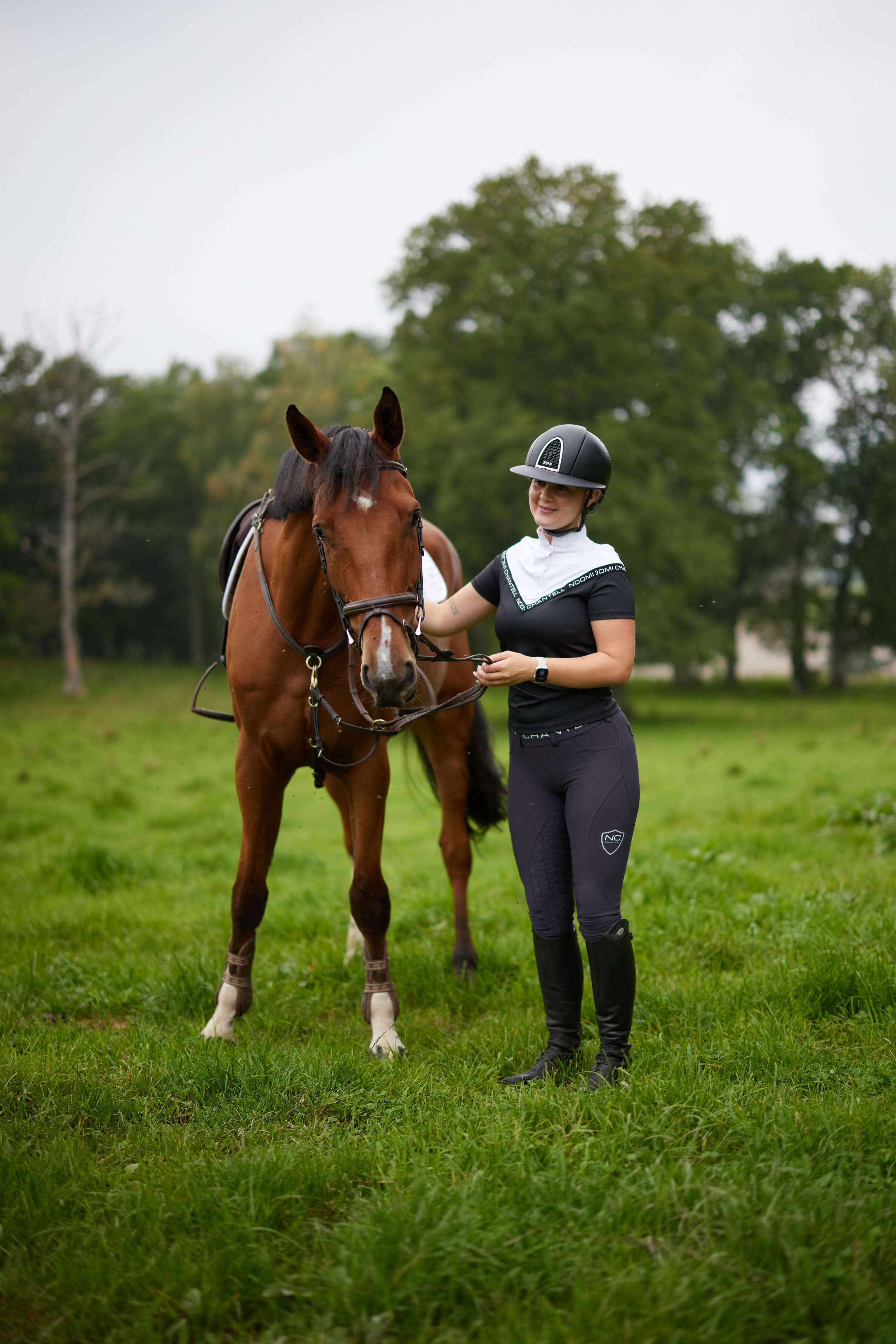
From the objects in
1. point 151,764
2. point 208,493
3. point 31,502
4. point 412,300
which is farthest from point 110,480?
point 151,764

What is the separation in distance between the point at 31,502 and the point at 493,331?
26684 millimetres

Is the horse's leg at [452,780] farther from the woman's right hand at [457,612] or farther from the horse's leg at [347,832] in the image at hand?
the woman's right hand at [457,612]

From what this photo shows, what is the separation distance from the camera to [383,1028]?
3840mm

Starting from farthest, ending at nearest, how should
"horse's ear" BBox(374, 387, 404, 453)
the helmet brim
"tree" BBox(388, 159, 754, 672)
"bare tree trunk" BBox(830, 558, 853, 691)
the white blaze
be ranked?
1. "bare tree trunk" BBox(830, 558, 853, 691)
2. "tree" BBox(388, 159, 754, 672)
3. "horse's ear" BBox(374, 387, 404, 453)
4. the helmet brim
5. the white blaze

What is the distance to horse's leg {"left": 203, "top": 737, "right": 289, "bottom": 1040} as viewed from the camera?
3.98 metres

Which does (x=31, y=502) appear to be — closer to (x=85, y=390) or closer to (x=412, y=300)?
(x=85, y=390)

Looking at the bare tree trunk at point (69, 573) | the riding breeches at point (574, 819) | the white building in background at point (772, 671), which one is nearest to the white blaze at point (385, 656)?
the riding breeches at point (574, 819)

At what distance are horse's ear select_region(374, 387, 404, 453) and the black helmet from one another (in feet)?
1.61

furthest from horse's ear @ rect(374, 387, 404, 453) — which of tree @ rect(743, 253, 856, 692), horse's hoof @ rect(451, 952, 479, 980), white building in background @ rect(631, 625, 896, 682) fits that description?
tree @ rect(743, 253, 856, 692)

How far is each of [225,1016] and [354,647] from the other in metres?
1.76

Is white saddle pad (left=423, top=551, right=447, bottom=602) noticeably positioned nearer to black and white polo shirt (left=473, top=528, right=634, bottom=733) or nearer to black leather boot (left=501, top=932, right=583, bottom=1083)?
black and white polo shirt (left=473, top=528, right=634, bottom=733)

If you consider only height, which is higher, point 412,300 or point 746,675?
point 412,300

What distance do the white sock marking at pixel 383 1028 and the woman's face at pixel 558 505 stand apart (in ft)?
6.77

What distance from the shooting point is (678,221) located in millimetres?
23828
